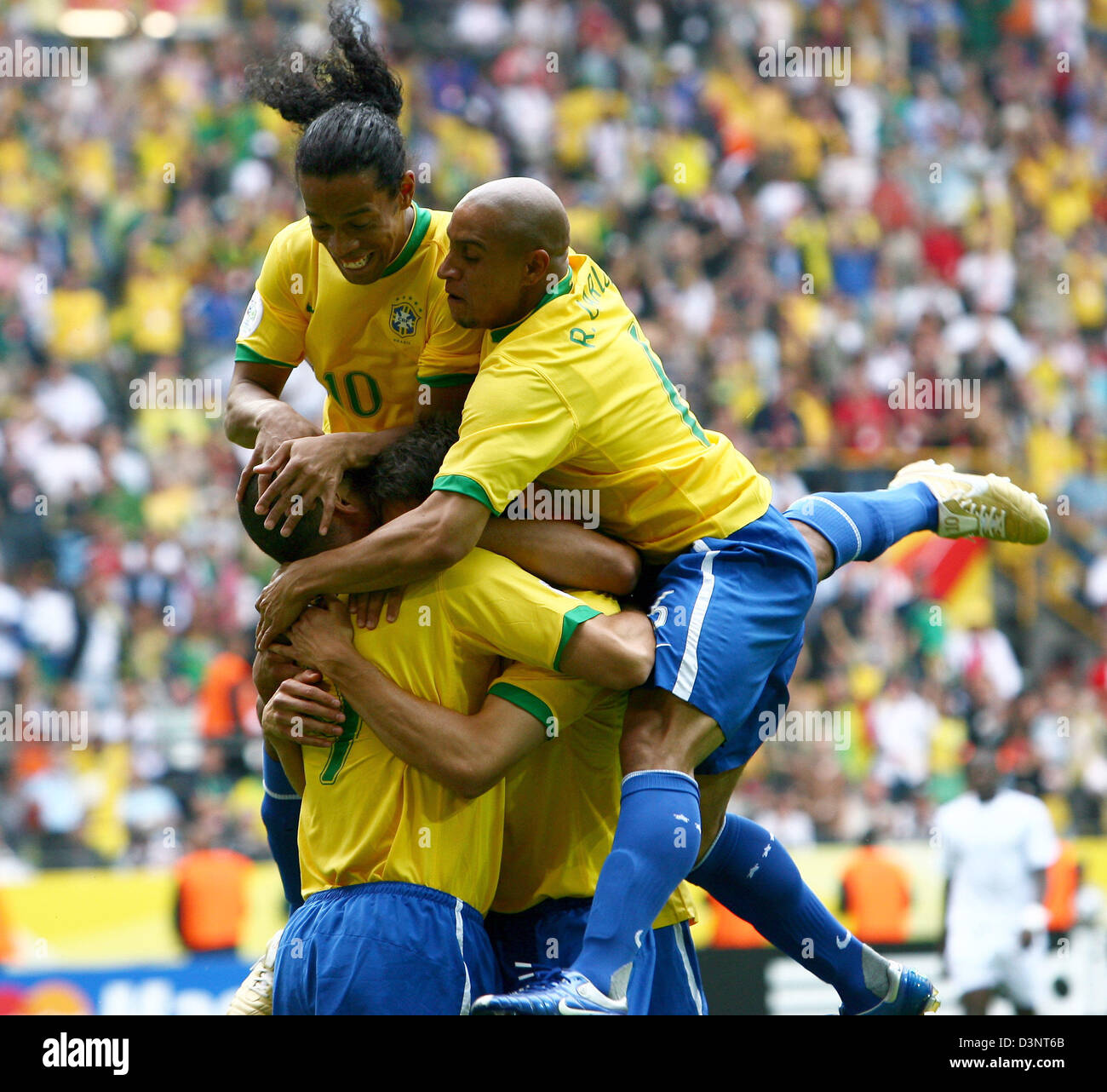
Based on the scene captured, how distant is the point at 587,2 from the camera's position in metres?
13.6

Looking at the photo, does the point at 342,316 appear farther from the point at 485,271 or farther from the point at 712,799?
the point at 712,799

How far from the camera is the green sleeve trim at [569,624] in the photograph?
323 centimetres

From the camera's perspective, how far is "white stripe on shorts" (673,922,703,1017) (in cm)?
389

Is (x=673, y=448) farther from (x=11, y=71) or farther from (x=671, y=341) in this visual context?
(x=11, y=71)

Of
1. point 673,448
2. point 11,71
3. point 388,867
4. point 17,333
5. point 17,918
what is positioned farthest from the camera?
point 11,71

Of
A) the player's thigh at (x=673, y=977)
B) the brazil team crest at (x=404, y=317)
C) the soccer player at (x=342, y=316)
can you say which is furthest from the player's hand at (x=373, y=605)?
the player's thigh at (x=673, y=977)

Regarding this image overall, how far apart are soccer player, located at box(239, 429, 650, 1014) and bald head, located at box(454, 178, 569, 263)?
740 millimetres

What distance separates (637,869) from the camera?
3330 mm

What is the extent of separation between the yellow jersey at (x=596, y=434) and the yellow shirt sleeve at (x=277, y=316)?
0.63 metres

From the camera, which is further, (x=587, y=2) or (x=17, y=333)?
(x=587, y=2)

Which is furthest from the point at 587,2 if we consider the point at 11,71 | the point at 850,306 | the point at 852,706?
the point at 852,706

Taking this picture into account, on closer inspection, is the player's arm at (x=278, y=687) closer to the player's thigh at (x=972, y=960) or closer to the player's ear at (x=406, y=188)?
the player's ear at (x=406, y=188)

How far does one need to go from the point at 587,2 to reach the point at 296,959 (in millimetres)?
11846

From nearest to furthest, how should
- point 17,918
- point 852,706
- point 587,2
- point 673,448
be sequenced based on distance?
point 673,448, point 17,918, point 852,706, point 587,2
